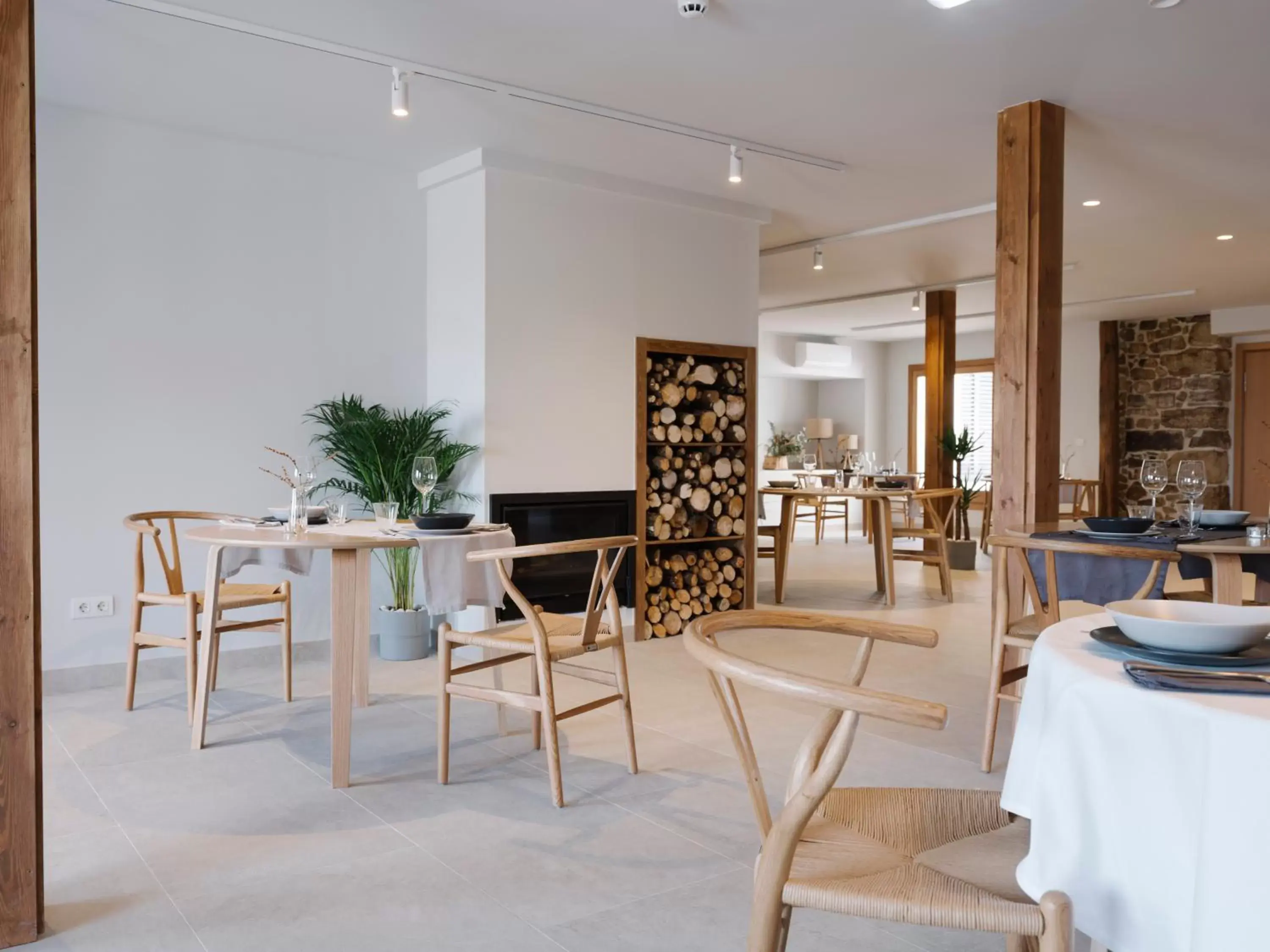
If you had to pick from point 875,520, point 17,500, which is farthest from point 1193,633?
point 875,520

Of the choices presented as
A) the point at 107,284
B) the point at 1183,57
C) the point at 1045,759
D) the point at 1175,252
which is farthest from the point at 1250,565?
the point at 1175,252

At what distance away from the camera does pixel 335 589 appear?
3.08 m

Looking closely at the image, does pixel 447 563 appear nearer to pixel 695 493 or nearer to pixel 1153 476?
pixel 1153 476

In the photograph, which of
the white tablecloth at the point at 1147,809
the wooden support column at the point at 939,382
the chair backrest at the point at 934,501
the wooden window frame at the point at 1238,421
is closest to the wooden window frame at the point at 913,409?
the wooden window frame at the point at 1238,421

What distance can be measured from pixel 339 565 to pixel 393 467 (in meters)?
1.81

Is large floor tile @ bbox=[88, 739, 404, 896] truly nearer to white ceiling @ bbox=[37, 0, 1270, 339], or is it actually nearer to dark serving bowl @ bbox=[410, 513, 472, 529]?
dark serving bowl @ bbox=[410, 513, 472, 529]

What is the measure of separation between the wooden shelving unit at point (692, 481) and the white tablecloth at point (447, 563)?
87.1 inches

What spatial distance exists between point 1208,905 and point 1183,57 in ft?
11.9

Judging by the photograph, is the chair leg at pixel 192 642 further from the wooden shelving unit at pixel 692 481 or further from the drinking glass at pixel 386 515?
→ the wooden shelving unit at pixel 692 481

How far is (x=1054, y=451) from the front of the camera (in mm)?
4172

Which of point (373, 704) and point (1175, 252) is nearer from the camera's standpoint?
point (373, 704)

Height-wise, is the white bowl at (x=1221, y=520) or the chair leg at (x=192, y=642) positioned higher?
the white bowl at (x=1221, y=520)

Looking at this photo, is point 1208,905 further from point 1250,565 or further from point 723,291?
point 723,291

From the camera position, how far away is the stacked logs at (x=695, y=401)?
5613 mm
